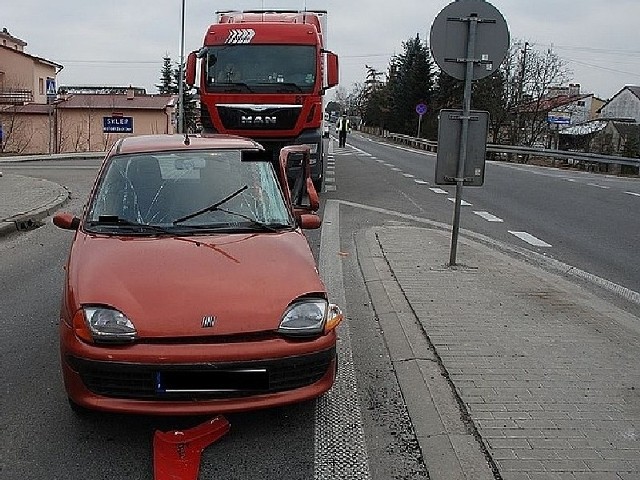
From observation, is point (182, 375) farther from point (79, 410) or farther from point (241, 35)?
point (241, 35)

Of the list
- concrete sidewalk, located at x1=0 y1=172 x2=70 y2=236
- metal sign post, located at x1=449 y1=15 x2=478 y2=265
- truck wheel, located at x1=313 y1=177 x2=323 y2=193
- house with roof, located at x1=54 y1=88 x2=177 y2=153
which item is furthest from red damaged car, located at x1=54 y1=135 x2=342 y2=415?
house with roof, located at x1=54 y1=88 x2=177 y2=153

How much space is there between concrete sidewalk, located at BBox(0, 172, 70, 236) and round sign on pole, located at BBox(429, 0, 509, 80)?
6.74 metres

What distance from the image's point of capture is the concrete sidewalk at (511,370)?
145 inches

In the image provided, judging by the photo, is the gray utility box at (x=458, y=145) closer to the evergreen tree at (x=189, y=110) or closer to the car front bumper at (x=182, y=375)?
the car front bumper at (x=182, y=375)

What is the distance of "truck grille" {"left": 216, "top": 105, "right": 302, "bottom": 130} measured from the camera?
14.2 meters

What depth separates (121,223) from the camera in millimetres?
4773

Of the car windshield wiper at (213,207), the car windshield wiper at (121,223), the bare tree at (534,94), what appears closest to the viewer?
the car windshield wiper at (121,223)

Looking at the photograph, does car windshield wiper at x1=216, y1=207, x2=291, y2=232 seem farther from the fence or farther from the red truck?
the fence

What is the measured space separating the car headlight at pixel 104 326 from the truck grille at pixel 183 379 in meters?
0.13

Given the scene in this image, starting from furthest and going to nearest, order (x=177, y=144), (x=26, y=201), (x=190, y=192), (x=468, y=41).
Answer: (x=26, y=201)
(x=468, y=41)
(x=177, y=144)
(x=190, y=192)

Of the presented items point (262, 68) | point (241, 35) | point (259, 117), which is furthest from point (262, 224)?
point (241, 35)

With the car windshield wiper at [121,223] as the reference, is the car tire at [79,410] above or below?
below

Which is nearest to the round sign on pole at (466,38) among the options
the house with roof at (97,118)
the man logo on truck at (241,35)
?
the man logo on truck at (241,35)

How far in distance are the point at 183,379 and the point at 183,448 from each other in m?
0.40
